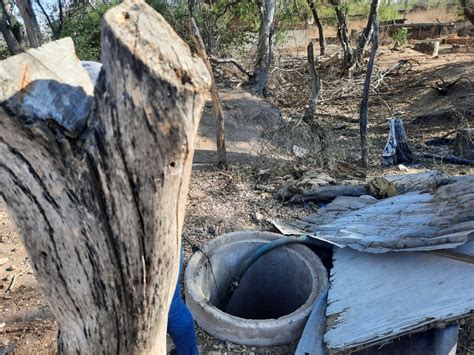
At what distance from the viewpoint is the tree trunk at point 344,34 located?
11258 millimetres

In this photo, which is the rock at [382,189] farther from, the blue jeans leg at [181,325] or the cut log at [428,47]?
the cut log at [428,47]

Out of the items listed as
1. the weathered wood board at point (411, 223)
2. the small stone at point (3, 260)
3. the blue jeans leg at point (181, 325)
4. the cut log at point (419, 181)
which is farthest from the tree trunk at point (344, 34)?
the blue jeans leg at point (181, 325)

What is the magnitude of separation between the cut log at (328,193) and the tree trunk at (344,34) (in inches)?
321

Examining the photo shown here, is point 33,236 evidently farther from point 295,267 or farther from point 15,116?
point 295,267

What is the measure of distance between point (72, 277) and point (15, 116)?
0.49m

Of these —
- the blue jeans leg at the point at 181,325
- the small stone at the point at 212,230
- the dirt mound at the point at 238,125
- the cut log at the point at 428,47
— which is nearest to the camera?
the blue jeans leg at the point at 181,325

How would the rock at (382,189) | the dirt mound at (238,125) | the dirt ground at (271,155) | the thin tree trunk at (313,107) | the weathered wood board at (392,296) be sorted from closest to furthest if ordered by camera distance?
the weathered wood board at (392,296) → the dirt ground at (271,155) → the rock at (382,189) → the dirt mound at (238,125) → the thin tree trunk at (313,107)

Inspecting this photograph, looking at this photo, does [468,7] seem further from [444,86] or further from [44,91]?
[44,91]

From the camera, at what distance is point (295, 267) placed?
3.49 metres

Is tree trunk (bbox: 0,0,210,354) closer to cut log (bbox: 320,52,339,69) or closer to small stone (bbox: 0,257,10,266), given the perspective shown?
small stone (bbox: 0,257,10,266)

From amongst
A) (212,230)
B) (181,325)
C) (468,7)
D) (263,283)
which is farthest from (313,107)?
(468,7)

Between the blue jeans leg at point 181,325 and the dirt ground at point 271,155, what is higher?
the blue jeans leg at point 181,325

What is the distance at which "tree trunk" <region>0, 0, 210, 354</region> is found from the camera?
0.85 metres

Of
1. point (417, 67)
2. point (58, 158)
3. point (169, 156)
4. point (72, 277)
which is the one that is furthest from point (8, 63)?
point (417, 67)
